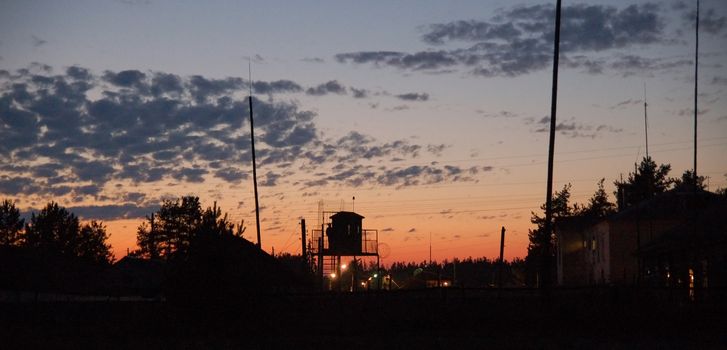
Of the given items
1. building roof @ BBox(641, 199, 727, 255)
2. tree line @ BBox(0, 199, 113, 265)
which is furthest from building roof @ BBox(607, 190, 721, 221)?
tree line @ BBox(0, 199, 113, 265)

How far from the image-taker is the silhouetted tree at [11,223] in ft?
342

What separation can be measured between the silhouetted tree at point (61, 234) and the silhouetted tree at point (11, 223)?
1.74 meters

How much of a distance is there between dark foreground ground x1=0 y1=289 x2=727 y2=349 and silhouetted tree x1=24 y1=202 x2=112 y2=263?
71.1 metres

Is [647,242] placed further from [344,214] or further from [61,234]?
[61,234]

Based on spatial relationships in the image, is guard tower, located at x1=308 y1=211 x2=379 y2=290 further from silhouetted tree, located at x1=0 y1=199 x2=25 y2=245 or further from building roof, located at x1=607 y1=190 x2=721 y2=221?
silhouetted tree, located at x1=0 y1=199 x2=25 y2=245

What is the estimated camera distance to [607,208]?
123 meters

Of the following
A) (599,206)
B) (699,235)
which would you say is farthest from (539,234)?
(699,235)

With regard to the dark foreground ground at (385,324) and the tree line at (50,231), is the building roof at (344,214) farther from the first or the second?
the tree line at (50,231)

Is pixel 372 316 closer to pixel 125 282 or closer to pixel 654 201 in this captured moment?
pixel 654 201

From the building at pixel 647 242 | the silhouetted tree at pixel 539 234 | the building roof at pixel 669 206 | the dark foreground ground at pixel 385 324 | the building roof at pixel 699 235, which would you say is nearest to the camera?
the dark foreground ground at pixel 385 324

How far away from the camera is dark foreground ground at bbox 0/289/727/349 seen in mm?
23953

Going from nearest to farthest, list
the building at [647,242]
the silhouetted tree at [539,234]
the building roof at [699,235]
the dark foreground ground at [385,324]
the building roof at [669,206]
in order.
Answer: the dark foreground ground at [385,324], the building roof at [699,235], the building at [647,242], the building roof at [669,206], the silhouetted tree at [539,234]

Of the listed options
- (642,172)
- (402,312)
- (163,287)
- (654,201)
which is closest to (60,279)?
(163,287)

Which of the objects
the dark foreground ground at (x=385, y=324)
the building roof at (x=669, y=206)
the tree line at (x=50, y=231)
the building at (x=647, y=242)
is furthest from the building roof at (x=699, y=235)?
the tree line at (x=50, y=231)
